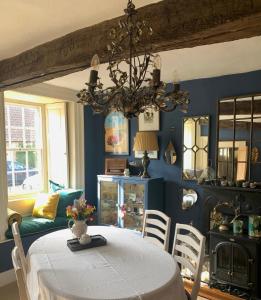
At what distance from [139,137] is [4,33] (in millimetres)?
2152

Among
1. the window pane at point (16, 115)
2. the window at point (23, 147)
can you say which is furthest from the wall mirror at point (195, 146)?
the window pane at point (16, 115)

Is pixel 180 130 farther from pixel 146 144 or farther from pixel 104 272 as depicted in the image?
pixel 104 272

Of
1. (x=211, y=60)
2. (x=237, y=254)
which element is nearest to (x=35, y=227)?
(x=237, y=254)

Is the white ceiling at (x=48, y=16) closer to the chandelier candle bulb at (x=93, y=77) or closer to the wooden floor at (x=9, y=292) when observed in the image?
the chandelier candle bulb at (x=93, y=77)

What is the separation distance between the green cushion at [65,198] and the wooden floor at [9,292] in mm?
1068

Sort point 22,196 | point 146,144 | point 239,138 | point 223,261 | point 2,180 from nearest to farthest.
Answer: point 223,261, point 239,138, point 2,180, point 146,144, point 22,196

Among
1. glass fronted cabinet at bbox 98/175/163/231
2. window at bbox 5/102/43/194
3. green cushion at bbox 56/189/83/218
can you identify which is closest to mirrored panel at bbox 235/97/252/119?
glass fronted cabinet at bbox 98/175/163/231

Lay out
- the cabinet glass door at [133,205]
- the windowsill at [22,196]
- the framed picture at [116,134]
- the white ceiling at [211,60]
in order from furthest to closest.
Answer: the framed picture at [116,134] < the windowsill at [22,196] < the cabinet glass door at [133,205] < the white ceiling at [211,60]

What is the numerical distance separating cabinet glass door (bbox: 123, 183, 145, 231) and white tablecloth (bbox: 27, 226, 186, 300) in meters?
1.49

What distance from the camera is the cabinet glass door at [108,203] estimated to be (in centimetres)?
414

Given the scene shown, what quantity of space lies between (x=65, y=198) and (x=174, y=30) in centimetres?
305

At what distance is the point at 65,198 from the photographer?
3.97m

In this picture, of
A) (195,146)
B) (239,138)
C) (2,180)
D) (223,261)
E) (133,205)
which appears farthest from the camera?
(133,205)

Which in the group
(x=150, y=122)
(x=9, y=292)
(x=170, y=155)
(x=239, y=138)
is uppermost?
(x=150, y=122)
